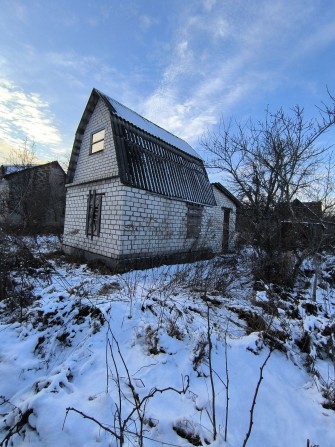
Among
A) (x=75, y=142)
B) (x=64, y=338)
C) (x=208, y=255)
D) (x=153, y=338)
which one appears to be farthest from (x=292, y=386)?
(x=75, y=142)

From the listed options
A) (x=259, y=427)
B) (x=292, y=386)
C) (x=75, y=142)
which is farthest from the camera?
(x=75, y=142)

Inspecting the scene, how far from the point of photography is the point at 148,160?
8.76 metres

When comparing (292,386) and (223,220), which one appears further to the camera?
(223,220)

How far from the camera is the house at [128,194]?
790cm

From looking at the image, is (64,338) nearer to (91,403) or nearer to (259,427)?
(91,403)

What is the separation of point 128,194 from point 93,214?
84.0 inches

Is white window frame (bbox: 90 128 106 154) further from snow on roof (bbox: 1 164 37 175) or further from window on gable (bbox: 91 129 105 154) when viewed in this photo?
snow on roof (bbox: 1 164 37 175)

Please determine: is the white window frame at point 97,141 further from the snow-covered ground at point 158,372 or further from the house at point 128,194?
the snow-covered ground at point 158,372

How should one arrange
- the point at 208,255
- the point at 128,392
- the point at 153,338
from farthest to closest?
the point at 208,255 < the point at 153,338 < the point at 128,392

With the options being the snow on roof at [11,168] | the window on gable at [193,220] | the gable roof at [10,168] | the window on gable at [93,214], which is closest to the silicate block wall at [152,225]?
the window on gable at [193,220]

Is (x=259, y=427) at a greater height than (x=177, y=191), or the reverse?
(x=177, y=191)

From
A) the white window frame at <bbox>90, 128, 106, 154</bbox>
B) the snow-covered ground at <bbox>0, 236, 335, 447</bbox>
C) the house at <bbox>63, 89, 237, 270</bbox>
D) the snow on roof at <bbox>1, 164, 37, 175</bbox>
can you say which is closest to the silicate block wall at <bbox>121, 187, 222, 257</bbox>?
the house at <bbox>63, 89, 237, 270</bbox>

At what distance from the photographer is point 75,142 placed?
10.2 meters

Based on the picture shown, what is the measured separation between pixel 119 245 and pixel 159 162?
12.2 feet
